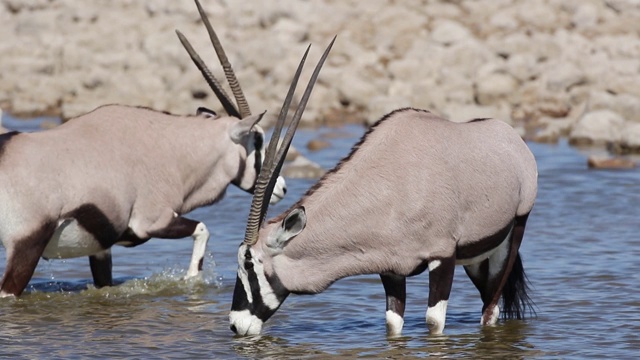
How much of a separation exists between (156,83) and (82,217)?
1541cm

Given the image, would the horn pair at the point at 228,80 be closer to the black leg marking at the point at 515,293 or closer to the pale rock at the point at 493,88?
the black leg marking at the point at 515,293

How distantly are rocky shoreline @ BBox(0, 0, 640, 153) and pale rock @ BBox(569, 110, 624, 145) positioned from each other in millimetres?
19

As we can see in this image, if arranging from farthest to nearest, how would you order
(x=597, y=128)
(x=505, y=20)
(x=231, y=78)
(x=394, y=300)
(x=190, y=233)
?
(x=505, y=20), (x=597, y=128), (x=231, y=78), (x=190, y=233), (x=394, y=300)

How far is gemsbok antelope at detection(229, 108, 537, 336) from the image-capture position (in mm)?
7277

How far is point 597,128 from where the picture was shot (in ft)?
59.1

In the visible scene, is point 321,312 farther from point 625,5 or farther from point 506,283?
point 625,5

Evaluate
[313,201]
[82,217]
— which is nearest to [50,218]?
[82,217]

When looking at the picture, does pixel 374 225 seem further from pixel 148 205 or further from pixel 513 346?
pixel 148 205

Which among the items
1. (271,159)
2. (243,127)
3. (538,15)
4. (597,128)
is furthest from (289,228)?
(538,15)

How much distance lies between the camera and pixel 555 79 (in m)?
21.4

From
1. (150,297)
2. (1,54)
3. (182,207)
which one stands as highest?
(182,207)

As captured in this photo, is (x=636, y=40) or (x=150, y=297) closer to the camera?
(x=150, y=297)

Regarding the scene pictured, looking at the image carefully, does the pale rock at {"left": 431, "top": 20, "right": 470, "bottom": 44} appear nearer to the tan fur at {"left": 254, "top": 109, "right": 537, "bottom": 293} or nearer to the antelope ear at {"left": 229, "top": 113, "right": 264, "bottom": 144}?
the antelope ear at {"left": 229, "top": 113, "right": 264, "bottom": 144}

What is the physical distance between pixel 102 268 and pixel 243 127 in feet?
4.65
